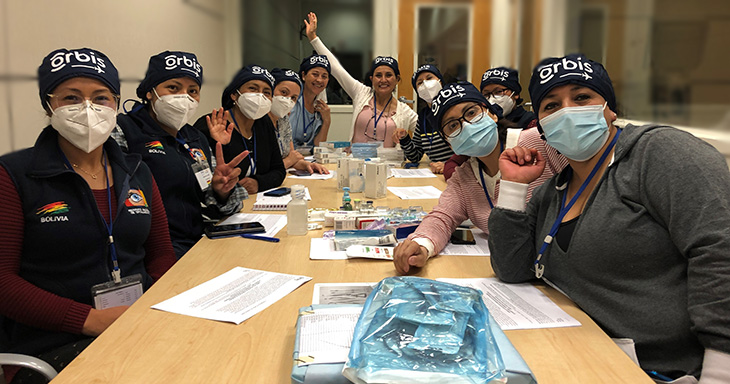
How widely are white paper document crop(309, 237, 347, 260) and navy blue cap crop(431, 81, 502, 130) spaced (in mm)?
684

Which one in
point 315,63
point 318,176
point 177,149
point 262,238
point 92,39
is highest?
point 315,63

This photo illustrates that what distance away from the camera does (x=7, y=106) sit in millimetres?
1804

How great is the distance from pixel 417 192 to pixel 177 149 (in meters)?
1.35

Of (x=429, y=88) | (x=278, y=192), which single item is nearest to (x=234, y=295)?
(x=278, y=192)

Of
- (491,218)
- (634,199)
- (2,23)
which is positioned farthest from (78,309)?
(634,199)

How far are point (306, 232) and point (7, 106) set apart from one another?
4.22ft

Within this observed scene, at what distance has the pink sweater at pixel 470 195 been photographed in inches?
68.6

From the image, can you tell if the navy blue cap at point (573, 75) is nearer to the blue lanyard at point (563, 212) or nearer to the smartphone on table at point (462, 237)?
the blue lanyard at point (563, 212)

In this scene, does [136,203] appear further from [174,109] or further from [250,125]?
[250,125]

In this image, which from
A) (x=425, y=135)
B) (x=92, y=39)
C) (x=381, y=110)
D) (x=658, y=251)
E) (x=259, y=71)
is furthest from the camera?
(x=381, y=110)

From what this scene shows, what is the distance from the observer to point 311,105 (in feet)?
14.7

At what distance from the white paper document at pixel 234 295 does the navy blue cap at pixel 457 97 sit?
899mm

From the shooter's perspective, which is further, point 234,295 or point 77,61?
point 77,61

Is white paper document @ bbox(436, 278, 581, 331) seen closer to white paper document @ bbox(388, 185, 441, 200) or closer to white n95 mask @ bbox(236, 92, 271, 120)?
white paper document @ bbox(388, 185, 441, 200)
